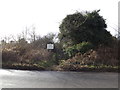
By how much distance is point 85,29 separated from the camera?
2302cm

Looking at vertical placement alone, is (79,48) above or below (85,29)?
below

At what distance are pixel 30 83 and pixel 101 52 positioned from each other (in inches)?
393

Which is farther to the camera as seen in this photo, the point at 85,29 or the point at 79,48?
the point at 85,29

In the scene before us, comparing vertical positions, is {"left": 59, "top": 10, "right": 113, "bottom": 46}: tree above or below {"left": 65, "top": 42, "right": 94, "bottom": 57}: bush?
above

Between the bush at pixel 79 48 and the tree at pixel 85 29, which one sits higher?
the tree at pixel 85 29

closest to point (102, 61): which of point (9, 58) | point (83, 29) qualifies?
point (83, 29)

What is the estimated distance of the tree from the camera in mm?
23003

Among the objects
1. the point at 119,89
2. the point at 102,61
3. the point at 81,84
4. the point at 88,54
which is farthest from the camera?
the point at 88,54

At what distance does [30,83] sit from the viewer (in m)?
12.0

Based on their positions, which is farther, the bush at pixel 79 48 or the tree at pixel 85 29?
the tree at pixel 85 29

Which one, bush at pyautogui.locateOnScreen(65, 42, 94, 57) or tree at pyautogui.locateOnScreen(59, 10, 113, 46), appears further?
tree at pyautogui.locateOnScreen(59, 10, 113, 46)

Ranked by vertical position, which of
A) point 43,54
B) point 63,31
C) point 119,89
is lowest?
point 119,89

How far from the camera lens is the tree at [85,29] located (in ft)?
75.5

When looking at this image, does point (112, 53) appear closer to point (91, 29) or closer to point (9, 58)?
point (91, 29)
